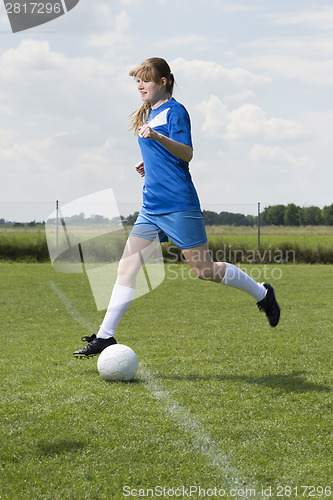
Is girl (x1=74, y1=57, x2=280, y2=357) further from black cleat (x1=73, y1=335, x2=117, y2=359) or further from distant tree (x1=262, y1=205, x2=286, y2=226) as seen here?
distant tree (x1=262, y1=205, x2=286, y2=226)

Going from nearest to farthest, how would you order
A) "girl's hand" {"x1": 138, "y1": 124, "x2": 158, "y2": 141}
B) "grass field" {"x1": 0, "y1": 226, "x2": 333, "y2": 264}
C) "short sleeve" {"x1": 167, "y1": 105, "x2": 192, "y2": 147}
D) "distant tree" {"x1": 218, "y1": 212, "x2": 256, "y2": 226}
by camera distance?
"girl's hand" {"x1": 138, "y1": 124, "x2": 158, "y2": 141}, "short sleeve" {"x1": 167, "y1": 105, "x2": 192, "y2": 147}, "grass field" {"x1": 0, "y1": 226, "x2": 333, "y2": 264}, "distant tree" {"x1": 218, "y1": 212, "x2": 256, "y2": 226}

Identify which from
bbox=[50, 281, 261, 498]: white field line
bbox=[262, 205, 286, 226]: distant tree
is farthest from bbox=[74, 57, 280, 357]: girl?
bbox=[262, 205, 286, 226]: distant tree

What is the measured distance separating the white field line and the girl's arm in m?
1.80

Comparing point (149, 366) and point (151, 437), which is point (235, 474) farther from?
point (149, 366)

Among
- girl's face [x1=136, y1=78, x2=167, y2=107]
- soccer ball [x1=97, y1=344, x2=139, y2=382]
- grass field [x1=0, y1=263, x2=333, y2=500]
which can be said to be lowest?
grass field [x1=0, y1=263, x2=333, y2=500]

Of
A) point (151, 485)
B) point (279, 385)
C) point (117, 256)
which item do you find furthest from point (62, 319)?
point (117, 256)

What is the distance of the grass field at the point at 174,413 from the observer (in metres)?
2.75

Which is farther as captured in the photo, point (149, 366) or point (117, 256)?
point (117, 256)

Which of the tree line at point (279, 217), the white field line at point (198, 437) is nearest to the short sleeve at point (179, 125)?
the white field line at point (198, 437)

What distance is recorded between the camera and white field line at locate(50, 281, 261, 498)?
2.75 m

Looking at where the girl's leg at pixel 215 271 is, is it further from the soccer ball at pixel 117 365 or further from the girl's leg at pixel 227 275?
the soccer ball at pixel 117 365

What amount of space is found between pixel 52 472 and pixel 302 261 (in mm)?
16937

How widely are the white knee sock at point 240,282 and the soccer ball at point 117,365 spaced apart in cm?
104

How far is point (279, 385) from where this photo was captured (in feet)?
14.4
